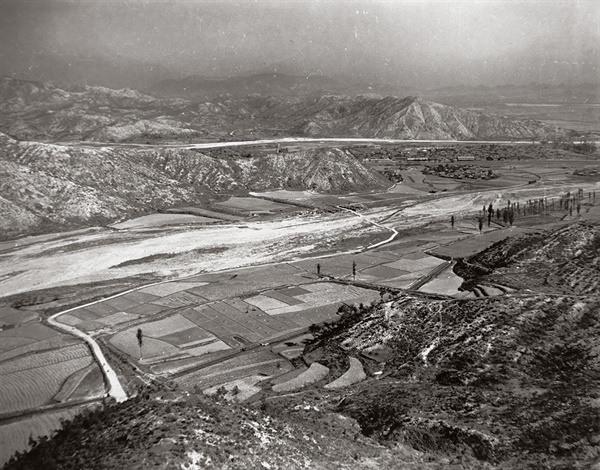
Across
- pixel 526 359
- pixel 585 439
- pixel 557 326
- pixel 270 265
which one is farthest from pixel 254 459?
pixel 270 265

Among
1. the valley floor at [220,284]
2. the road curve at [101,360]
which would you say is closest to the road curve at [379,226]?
the valley floor at [220,284]

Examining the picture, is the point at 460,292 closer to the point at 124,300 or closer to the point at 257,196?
the point at 124,300

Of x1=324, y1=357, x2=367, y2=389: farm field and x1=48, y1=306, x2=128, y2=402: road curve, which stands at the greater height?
x1=48, y1=306, x2=128, y2=402: road curve

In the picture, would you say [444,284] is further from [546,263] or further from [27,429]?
[27,429]

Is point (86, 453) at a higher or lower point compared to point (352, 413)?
higher

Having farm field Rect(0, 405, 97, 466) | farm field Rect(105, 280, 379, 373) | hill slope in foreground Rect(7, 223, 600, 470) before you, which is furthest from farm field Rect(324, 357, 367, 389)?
farm field Rect(0, 405, 97, 466)

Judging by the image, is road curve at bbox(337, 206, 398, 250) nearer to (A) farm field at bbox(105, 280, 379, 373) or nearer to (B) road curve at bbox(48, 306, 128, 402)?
(A) farm field at bbox(105, 280, 379, 373)

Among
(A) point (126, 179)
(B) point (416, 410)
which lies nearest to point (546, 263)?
(B) point (416, 410)
